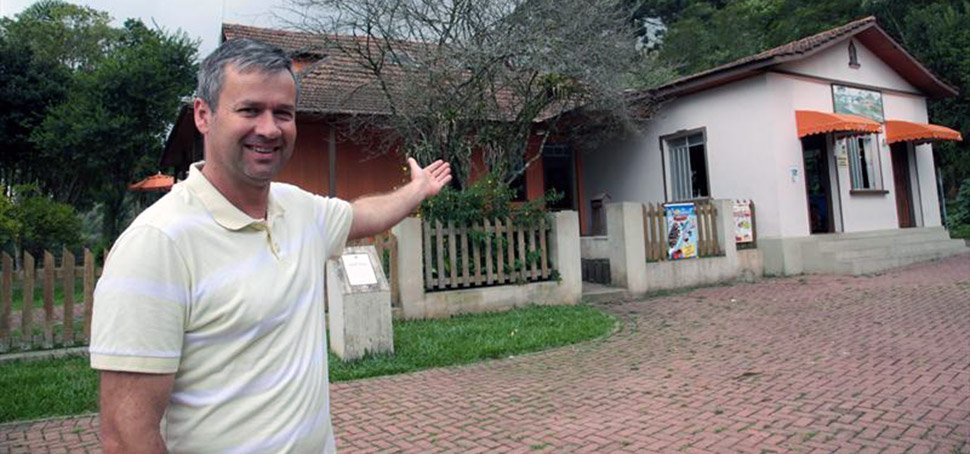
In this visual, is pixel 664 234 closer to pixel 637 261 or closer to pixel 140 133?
pixel 637 261

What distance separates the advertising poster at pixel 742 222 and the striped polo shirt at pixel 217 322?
1206cm

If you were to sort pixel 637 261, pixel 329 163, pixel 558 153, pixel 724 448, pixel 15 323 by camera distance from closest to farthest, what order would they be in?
pixel 724 448, pixel 15 323, pixel 637 261, pixel 329 163, pixel 558 153

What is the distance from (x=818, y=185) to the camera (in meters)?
15.2

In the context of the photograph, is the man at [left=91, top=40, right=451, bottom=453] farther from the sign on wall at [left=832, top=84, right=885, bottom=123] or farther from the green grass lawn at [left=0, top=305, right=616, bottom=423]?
the sign on wall at [left=832, top=84, right=885, bottom=123]

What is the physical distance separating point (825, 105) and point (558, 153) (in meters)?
6.86

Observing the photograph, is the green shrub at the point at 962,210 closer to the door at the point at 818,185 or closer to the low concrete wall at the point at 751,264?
the door at the point at 818,185

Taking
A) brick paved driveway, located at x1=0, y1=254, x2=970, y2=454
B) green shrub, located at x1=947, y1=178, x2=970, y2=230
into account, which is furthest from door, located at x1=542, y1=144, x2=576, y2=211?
green shrub, located at x1=947, y1=178, x2=970, y2=230

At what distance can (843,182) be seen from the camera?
539 inches

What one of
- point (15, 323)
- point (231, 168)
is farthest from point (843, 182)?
point (15, 323)

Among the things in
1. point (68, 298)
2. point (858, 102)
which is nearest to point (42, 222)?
point (68, 298)

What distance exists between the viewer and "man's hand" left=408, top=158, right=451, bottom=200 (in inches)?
87.5

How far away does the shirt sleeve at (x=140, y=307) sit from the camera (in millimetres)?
1129

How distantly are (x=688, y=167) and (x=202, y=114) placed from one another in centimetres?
1458

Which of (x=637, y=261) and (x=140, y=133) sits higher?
(x=140, y=133)
